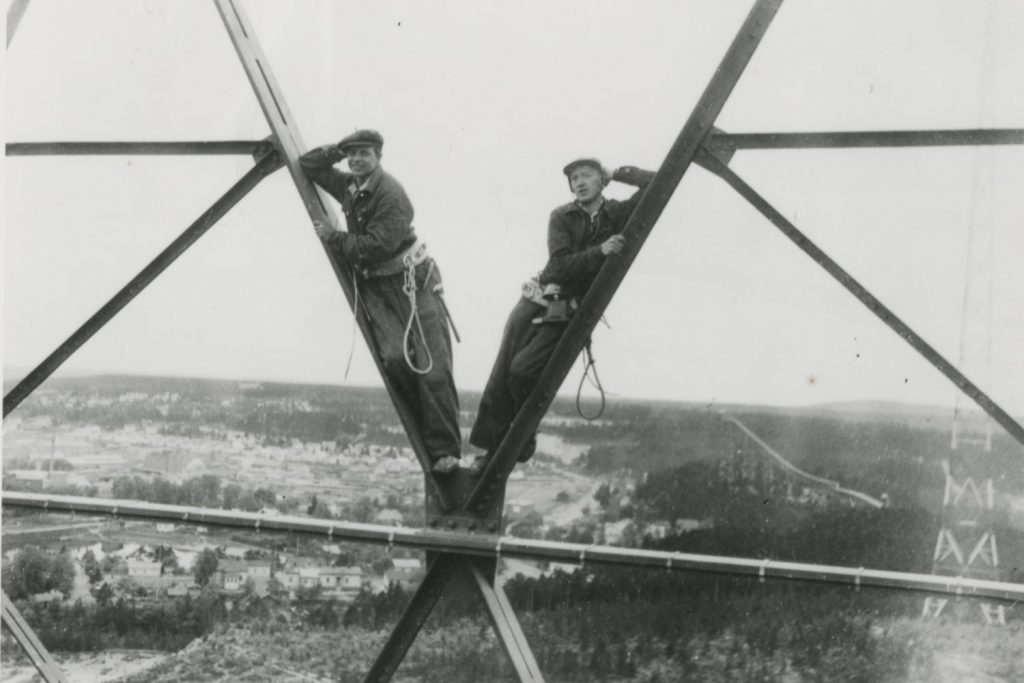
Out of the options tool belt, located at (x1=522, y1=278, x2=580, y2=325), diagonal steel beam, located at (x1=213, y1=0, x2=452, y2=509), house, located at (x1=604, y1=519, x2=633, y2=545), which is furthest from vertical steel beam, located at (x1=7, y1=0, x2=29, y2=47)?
house, located at (x1=604, y1=519, x2=633, y2=545)

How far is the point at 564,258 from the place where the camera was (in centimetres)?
611

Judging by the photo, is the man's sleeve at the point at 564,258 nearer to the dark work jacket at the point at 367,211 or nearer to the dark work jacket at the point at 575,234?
the dark work jacket at the point at 575,234

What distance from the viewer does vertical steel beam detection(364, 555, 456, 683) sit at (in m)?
6.21

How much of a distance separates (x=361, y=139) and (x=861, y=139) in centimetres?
277

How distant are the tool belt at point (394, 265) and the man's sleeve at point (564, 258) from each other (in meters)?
0.80

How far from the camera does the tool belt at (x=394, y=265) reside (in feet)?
21.5

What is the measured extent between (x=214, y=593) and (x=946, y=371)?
1146cm

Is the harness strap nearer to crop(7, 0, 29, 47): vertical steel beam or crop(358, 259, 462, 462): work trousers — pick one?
crop(358, 259, 462, 462): work trousers

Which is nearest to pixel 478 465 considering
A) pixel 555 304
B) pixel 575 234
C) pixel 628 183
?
pixel 555 304

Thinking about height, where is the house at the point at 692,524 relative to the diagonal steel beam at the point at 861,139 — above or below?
below

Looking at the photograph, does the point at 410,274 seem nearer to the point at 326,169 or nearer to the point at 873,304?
the point at 326,169

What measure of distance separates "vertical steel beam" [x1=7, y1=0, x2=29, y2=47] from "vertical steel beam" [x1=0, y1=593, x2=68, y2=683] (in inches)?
146

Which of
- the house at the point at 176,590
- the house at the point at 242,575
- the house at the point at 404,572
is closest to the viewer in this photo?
the house at the point at 404,572

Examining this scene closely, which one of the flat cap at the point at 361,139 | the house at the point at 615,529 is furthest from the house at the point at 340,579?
the flat cap at the point at 361,139
